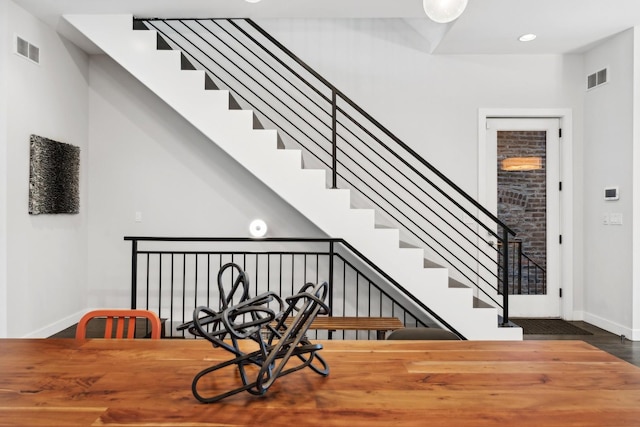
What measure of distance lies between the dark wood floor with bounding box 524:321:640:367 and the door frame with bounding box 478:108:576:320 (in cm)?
52

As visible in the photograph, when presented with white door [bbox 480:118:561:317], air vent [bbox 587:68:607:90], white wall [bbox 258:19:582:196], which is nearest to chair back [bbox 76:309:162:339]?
white wall [bbox 258:19:582:196]

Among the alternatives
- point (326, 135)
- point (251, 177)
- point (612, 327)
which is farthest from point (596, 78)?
point (251, 177)

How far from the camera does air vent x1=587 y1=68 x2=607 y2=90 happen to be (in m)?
4.59

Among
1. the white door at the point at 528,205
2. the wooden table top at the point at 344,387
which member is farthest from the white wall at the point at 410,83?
the wooden table top at the point at 344,387

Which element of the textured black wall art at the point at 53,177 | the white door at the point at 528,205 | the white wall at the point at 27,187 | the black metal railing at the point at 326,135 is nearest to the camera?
the white wall at the point at 27,187

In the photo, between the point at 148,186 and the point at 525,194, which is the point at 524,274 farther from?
the point at 148,186

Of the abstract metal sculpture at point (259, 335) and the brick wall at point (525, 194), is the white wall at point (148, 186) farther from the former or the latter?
the abstract metal sculpture at point (259, 335)

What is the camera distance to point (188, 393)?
84cm

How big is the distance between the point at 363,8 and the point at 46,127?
318cm

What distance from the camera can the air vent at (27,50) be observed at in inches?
151

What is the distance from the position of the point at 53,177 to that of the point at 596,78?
18.4ft

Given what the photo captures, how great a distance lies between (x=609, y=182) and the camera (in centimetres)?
452

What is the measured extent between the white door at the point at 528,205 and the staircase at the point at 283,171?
1.52 metres

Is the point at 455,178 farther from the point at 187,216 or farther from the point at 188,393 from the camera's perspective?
the point at 188,393
